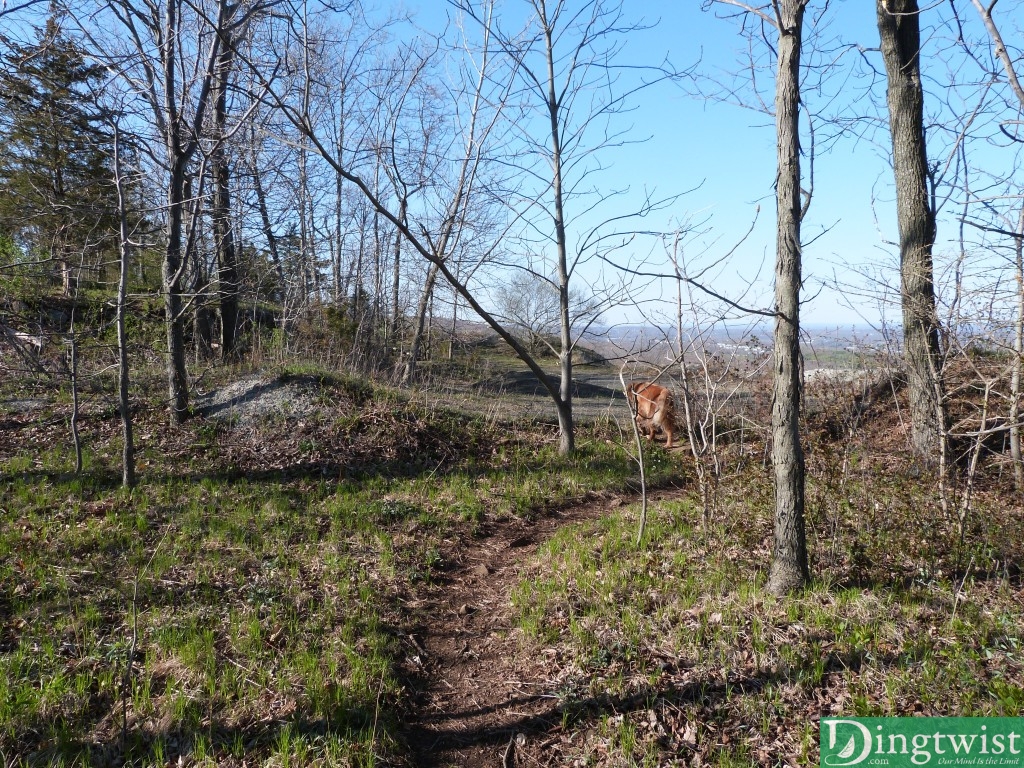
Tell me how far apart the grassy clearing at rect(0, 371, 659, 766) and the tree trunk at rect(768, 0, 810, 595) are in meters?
2.92

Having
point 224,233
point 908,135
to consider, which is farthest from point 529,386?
point 908,135

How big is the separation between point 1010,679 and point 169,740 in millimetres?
4573

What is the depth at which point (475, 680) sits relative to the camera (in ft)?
13.9

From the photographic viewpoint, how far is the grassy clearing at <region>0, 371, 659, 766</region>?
11.5ft

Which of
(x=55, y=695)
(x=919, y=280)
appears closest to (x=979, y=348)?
(x=919, y=280)

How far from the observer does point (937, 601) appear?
433 centimetres

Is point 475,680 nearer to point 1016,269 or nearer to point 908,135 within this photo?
point 1016,269

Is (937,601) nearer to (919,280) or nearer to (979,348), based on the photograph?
(979,348)

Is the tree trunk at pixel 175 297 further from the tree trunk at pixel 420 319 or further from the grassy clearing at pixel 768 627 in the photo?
the grassy clearing at pixel 768 627

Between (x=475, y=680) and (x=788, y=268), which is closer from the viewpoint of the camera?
(x=788, y=268)

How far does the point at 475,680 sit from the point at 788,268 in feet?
11.2

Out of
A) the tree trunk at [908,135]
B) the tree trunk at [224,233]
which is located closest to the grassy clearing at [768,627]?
the tree trunk at [908,135]

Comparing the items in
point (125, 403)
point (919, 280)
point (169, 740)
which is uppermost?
point (919, 280)

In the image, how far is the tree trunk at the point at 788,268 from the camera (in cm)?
412
